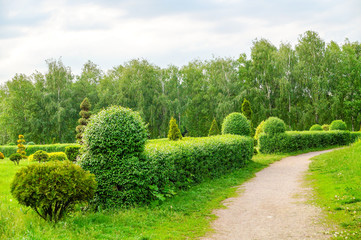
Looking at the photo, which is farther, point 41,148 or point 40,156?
point 41,148

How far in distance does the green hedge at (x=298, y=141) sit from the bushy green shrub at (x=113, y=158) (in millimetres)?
15236

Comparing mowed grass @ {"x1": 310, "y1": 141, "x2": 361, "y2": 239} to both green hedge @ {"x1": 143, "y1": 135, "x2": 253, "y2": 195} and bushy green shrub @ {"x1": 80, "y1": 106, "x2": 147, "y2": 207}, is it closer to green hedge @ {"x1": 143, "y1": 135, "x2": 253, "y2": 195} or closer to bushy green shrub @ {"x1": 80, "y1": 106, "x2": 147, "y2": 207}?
green hedge @ {"x1": 143, "y1": 135, "x2": 253, "y2": 195}

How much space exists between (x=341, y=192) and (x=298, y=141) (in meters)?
14.3

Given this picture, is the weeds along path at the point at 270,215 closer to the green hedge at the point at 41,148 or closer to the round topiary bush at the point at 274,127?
the round topiary bush at the point at 274,127

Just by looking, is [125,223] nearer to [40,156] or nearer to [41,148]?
[40,156]

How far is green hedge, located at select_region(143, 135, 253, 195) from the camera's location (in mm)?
8000

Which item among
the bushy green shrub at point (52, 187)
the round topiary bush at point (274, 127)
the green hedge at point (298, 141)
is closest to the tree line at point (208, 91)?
the green hedge at point (298, 141)

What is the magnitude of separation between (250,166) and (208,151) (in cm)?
499

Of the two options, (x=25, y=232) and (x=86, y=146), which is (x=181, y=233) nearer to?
(x=25, y=232)

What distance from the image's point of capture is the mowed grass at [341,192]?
18.6 feet

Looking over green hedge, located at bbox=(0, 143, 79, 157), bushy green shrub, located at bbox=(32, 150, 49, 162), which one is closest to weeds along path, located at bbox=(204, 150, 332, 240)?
bushy green shrub, located at bbox=(32, 150, 49, 162)

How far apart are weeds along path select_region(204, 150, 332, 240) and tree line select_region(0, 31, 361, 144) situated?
27.2m

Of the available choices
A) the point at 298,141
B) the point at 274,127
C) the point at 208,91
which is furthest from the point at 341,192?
the point at 208,91

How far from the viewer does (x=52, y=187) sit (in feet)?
18.1
